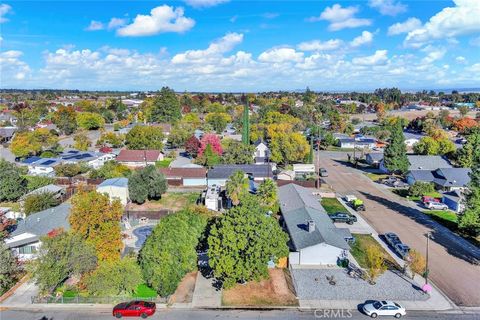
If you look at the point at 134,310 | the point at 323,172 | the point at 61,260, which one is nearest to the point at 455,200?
the point at 323,172

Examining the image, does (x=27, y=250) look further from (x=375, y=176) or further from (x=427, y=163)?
(x=427, y=163)

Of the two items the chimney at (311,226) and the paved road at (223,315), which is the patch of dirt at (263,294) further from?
the chimney at (311,226)

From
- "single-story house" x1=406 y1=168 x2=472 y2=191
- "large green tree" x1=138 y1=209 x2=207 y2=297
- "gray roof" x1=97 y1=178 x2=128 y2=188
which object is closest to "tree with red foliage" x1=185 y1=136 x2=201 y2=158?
"gray roof" x1=97 y1=178 x2=128 y2=188

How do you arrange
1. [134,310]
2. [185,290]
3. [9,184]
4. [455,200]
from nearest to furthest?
[134,310] → [185,290] → [455,200] → [9,184]

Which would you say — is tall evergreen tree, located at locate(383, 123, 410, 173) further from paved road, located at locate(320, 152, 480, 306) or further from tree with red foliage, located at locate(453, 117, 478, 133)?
tree with red foliage, located at locate(453, 117, 478, 133)

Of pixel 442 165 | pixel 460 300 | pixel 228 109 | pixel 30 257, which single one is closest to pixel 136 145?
pixel 30 257

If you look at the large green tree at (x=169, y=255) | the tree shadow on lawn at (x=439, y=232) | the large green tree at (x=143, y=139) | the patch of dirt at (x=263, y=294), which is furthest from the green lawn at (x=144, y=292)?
the large green tree at (x=143, y=139)
